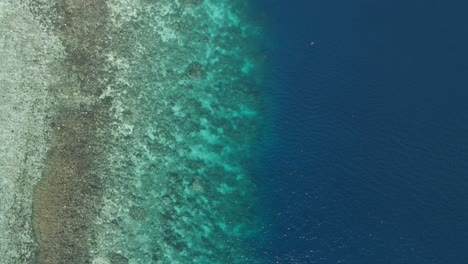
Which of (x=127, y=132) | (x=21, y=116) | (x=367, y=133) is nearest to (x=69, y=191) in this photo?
(x=127, y=132)

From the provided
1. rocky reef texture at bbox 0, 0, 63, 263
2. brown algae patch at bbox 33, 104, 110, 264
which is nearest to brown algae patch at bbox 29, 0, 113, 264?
brown algae patch at bbox 33, 104, 110, 264

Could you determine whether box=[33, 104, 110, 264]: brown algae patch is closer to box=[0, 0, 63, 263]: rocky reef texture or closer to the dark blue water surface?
box=[0, 0, 63, 263]: rocky reef texture

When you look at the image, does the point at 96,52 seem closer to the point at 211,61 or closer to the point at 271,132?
the point at 211,61

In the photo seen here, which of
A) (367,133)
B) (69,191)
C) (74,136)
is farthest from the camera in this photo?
(367,133)

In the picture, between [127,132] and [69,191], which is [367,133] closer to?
[127,132]

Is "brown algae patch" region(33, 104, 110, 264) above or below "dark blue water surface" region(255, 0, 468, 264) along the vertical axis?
below

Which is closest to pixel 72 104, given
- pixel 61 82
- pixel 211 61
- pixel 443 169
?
pixel 61 82
